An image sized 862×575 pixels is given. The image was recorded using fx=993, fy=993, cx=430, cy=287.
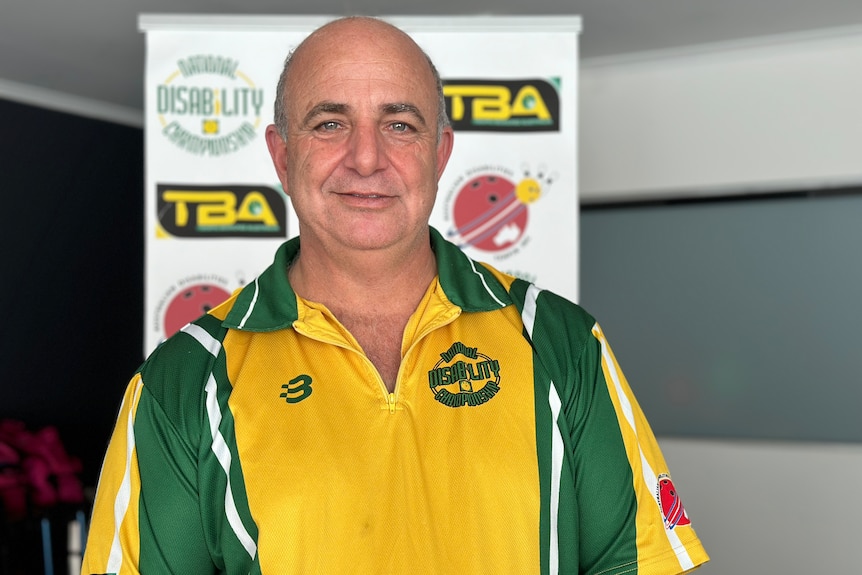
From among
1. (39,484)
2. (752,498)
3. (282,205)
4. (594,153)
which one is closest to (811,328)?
(752,498)

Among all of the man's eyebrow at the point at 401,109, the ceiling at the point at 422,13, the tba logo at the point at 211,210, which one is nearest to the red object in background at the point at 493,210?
the tba logo at the point at 211,210

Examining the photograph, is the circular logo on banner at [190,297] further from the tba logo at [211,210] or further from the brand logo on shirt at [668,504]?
the brand logo on shirt at [668,504]

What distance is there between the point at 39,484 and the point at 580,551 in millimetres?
3709

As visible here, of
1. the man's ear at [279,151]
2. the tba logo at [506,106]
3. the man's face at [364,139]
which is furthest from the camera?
the tba logo at [506,106]

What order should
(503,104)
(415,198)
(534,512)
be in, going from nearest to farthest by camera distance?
(534,512) → (415,198) → (503,104)

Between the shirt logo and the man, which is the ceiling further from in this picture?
the shirt logo

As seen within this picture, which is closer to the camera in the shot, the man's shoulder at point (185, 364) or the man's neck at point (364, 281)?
the man's shoulder at point (185, 364)

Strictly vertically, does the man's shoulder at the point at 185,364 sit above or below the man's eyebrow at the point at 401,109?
below

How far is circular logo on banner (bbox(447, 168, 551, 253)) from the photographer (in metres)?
3.10

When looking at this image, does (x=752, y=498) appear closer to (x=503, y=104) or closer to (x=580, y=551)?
(x=503, y=104)

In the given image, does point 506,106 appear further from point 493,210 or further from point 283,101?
point 283,101

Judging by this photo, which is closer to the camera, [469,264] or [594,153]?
[469,264]

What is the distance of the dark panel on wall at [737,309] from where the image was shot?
427 centimetres

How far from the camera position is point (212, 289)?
3.11 metres
